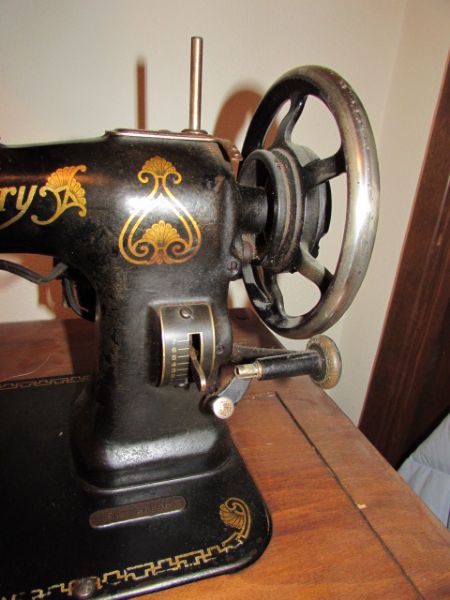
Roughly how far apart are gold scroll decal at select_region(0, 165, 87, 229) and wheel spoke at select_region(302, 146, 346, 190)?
33 centimetres

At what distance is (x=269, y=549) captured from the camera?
26.8 inches

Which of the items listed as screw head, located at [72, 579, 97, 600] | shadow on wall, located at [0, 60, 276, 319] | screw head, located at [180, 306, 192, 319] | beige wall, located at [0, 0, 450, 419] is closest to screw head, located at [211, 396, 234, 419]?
screw head, located at [180, 306, 192, 319]

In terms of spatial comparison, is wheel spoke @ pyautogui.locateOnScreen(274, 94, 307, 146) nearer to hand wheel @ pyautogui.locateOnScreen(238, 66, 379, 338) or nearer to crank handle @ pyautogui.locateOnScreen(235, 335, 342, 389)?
hand wheel @ pyautogui.locateOnScreen(238, 66, 379, 338)

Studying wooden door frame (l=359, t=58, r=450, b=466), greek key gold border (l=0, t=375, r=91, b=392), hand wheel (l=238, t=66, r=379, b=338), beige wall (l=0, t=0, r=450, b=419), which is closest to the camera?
hand wheel (l=238, t=66, r=379, b=338)

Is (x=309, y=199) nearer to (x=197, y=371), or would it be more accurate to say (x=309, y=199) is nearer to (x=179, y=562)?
(x=197, y=371)

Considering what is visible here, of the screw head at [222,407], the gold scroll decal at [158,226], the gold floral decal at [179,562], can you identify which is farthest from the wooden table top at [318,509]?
the gold scroll decal at [158,226]

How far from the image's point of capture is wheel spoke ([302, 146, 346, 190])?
0.60m

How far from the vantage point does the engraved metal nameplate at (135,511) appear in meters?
0.69

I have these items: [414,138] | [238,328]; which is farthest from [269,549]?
[414,138]

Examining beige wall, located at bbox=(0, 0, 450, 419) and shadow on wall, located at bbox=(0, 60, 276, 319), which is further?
shadow on wall, located at bbox=(0, 60, 276, 319)

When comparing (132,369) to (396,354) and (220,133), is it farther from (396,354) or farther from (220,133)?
(396,354)

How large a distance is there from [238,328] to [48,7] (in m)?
0.97

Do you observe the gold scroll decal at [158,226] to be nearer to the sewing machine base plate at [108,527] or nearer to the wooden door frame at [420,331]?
the sewing machine base plate at [108,527]

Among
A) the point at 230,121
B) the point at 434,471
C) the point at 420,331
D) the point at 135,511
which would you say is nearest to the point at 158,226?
the point at 135,511
